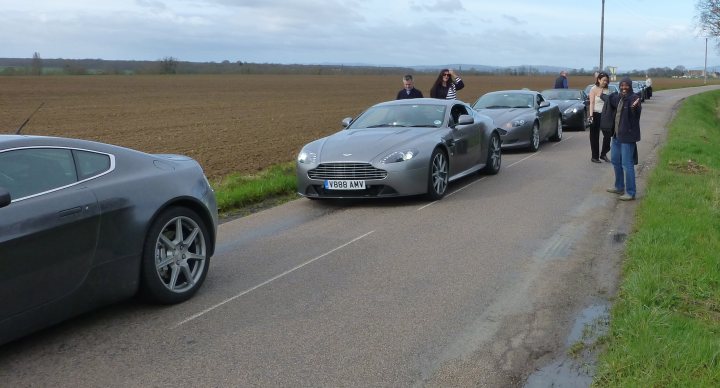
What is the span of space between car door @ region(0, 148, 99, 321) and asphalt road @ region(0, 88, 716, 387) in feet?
1.49

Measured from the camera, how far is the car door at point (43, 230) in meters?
4.23

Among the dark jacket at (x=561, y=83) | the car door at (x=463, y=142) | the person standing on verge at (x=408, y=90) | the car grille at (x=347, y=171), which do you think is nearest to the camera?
the car grille at (x=347, y=171)

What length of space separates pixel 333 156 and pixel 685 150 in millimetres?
8566

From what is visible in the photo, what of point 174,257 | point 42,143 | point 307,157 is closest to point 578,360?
point 174,257

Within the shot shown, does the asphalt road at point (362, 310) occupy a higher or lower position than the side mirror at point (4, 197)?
lower

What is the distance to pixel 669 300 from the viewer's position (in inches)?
204

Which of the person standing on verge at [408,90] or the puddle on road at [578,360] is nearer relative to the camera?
the puddle on road at [578,360]

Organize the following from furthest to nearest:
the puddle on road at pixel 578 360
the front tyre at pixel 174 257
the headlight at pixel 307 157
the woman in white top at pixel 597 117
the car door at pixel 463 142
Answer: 1. the woman in white top at pixel 597 117
2. the car door at pixel 463 142
3. the headlight at pixel 307 157
4. the front tyre at pixel 174 257
5. the puddle on road at pixel 578 360

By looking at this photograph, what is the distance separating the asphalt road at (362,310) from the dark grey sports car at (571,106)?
A: 1310 cm

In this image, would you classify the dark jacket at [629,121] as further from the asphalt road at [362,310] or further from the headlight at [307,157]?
the headlight at [307,157]

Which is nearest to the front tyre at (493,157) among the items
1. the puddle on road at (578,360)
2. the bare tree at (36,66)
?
the puddle on road at (578,360)

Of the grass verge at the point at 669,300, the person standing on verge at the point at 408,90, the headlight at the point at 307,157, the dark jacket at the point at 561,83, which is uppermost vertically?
the dark jacket at the point at 561,83

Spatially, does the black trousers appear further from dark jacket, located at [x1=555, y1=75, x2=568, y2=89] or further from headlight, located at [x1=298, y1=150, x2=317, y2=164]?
dark jacket, located at [x1=555, y1=75, x2=568, y2=89]

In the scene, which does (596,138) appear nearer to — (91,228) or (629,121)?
(629,121)
